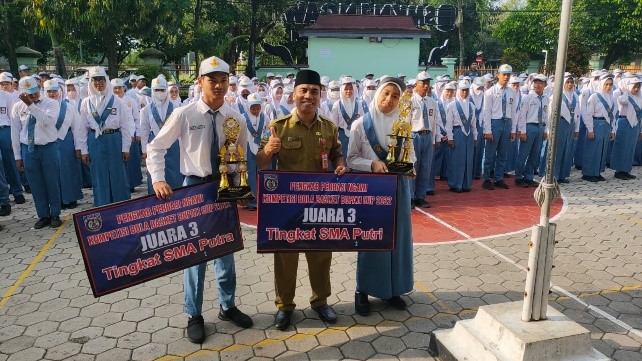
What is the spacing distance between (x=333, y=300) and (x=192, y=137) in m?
2.13

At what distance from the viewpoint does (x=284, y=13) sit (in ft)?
96.0

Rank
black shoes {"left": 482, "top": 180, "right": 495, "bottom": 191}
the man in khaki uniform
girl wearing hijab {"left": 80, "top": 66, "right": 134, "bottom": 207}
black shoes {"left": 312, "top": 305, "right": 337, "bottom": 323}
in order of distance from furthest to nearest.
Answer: black shoes {"left": 482, "top": 180, "right": 495, "bottom": 191} < girl wearing hijab {"left": 80, "top": 66, "right": 134, "bottom": 207} < black shoes {"left": 312, "top": 305, "right": 337, "bottom": 323} < the man in khaki uniform

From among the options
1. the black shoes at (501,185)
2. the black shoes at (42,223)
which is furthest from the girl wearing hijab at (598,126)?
the black shoes at (42,223)

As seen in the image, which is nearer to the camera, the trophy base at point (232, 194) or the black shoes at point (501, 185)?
the trophy base at point (232, 194)

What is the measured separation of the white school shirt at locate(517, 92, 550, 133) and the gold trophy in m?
6.03

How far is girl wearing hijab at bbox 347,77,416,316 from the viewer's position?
4340 mm

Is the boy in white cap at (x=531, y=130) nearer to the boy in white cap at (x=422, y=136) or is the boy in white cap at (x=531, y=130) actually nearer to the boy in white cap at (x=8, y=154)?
the boy in white cap at (x=422, y=136)

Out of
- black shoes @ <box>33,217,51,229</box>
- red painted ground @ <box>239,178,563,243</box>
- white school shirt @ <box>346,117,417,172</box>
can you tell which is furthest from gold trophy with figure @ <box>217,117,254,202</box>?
black shoes @ <box>33,217,51,229</box>

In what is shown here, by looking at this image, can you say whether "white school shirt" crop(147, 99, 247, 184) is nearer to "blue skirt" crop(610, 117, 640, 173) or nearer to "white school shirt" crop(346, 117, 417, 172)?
"white school shirt" crop(346, 117, 417, 172)

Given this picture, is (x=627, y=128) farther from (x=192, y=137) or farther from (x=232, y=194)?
(x=192, y=137)

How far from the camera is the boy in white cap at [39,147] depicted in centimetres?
684

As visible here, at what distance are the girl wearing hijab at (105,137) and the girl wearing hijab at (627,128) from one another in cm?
970

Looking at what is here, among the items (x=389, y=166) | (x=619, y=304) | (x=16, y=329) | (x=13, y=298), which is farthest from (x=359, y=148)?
(x=13, y=298)

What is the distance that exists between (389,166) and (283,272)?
130cm
